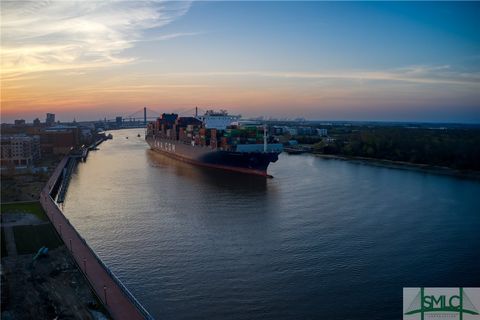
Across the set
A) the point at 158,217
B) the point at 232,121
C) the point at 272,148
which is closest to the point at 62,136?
the point at 232,121

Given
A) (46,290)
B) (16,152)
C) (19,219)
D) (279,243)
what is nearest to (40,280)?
(46,290)

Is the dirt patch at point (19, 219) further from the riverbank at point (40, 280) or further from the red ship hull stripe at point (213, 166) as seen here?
the red ship hull stripe at point (213, 166)

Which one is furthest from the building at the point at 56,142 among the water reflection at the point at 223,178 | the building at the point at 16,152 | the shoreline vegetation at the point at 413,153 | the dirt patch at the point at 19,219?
the dirt patch at the point at 19,219

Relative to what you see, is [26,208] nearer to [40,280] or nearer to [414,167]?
[40,280]

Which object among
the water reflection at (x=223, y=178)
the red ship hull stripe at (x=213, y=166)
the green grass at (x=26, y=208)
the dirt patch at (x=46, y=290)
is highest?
the red ship hull stripe at (x=213, y=166)

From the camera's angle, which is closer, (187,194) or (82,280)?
(82,280)

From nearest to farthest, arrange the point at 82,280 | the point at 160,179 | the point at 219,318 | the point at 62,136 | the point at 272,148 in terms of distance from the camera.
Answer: the point at 219,318 → the point at 82,280 → the point at 160,179 → the point at 272,148 → the point at 62,136

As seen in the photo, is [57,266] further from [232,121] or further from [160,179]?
[232,121]

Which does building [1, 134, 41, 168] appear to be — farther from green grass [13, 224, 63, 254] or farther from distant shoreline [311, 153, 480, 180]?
distant shoreline [311, 153, 480, 180]
